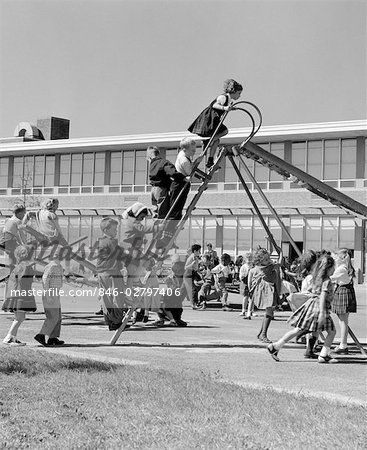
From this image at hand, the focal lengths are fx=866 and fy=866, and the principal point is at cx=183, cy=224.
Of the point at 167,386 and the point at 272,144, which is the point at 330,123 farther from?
the point at 167,386

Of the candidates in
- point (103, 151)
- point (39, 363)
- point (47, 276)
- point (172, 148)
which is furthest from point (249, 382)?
point (103, 151)

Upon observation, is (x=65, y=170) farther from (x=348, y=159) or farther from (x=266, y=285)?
(x=266, y=285)

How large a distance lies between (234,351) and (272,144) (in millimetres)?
40275

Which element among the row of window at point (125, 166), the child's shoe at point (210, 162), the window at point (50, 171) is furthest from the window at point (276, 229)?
the child's shoe at point (210, 162)

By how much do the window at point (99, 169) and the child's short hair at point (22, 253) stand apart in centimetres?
4630

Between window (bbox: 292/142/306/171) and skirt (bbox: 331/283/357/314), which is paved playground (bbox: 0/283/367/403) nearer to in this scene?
skirt (bbox: 331/283/357/314)

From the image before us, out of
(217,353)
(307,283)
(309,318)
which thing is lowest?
(217,353)

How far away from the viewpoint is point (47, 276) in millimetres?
11984

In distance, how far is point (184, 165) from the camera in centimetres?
1320

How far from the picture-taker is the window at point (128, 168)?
5694 cm

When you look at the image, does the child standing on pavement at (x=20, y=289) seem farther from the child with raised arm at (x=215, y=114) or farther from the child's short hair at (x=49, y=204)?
the child with raised arm at (x=215, y=114)

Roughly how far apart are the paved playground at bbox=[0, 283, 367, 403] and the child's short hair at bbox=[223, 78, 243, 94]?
3.87 m

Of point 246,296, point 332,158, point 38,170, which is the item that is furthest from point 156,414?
point 38,170

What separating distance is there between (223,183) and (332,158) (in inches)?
285
